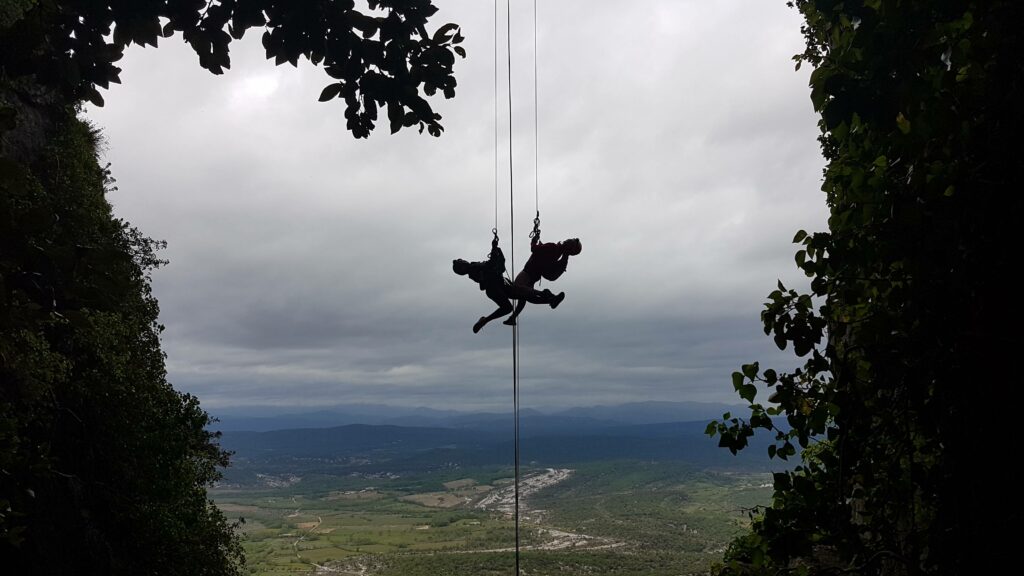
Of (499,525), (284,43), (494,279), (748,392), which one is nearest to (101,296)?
(284,43)

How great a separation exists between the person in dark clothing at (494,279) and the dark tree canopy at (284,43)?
11.8ft

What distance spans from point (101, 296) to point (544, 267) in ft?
19.1

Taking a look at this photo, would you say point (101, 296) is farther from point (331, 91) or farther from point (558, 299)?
point (558, 299)

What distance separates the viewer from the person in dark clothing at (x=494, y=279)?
23.9 ft

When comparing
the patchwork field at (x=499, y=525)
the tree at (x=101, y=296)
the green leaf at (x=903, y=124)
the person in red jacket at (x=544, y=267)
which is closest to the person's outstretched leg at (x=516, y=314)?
the person in red jacket at (x=544, y=267)

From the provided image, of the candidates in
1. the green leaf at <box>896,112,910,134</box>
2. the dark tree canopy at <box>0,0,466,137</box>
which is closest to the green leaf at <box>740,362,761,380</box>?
the green leaf at <box>896,112,910,134</box>

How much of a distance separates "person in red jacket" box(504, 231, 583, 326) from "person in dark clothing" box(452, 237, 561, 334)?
18cm

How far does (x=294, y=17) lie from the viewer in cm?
334

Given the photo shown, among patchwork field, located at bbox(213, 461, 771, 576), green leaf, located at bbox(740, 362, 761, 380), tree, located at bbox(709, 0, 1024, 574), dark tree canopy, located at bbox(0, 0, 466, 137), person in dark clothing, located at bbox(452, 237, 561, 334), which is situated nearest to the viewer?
tree, located at bbox(709, 0, 1024, 574)

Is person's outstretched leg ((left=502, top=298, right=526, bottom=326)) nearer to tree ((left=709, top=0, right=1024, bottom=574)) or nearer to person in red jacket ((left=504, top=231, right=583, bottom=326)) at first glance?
person in red jacket ((left=504, top=231, right=583, bottom=326))

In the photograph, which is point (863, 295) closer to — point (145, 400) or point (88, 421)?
point (145, 400)

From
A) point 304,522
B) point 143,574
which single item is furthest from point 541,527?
point 143,574

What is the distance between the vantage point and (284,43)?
340 centimetres

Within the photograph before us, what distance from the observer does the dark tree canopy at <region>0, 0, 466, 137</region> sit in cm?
321
